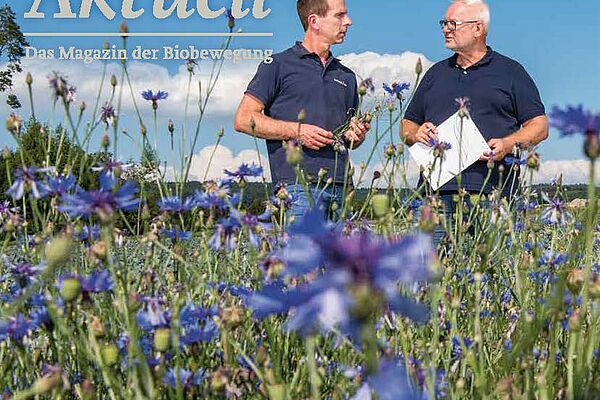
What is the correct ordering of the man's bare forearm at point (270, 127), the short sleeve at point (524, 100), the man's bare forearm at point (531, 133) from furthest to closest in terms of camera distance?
1. the short sleeve at point (524, 100)
2. the man's bare forearm at point (531, 133)
3. the man's bare forearm at point (270, 127)

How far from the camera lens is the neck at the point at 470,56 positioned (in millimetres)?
3250

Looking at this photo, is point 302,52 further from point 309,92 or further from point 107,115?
point 107,115

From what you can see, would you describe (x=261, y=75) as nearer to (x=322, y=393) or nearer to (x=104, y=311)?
(x=104, y=311)

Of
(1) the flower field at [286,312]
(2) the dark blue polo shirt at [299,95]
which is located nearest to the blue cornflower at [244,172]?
(1) the flower field at [286,312]

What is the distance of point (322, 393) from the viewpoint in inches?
62.1

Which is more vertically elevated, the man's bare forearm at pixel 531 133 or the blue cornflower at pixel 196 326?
the man's bare forearm at pixel 531 133

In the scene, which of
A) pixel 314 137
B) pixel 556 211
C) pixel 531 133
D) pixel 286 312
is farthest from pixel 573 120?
pixel 531 133

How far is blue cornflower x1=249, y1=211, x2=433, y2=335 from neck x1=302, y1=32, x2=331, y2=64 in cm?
265

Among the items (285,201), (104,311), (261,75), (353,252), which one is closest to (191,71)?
(261,75)

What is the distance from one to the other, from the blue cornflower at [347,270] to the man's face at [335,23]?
2.58 meters

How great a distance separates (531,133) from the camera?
121 inches

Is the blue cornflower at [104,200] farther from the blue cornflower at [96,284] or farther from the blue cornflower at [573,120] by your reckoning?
the blue cornflower at [573,120]

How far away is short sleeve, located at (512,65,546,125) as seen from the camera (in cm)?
320

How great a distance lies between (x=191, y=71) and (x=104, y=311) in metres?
1.04
